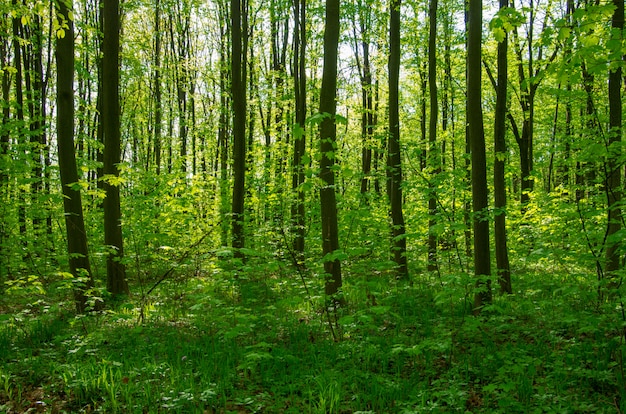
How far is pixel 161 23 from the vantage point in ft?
77.5

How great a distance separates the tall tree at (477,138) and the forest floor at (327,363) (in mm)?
876

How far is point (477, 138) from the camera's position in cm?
624

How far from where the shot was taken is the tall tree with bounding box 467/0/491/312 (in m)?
6.15

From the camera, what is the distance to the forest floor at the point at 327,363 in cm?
393

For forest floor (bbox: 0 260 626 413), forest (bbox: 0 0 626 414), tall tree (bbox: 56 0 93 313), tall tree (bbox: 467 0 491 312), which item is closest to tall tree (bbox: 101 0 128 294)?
forest (bbox: 0 0 626 414)

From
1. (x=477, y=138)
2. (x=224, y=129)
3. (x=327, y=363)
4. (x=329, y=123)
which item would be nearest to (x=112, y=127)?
(x=329, y=123)

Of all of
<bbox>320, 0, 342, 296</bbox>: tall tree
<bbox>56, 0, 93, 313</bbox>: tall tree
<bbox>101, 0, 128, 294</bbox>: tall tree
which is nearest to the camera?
<bbox>320, 0, 342, 296</bbox>: tall tree

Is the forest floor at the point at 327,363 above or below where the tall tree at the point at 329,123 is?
below

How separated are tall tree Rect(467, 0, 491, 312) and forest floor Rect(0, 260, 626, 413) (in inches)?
34.5

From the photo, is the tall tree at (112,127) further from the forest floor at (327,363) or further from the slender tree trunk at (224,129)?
the slender tree trunk at (224,129)

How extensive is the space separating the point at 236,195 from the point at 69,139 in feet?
13.4

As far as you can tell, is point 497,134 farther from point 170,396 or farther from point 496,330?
point 170,396

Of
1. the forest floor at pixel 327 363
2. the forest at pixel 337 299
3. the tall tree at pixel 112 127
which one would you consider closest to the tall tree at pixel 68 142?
the forest at pixel 337 299

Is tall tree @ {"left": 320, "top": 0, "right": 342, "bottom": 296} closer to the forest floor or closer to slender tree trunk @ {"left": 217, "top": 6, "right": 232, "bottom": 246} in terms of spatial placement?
the forest floor
